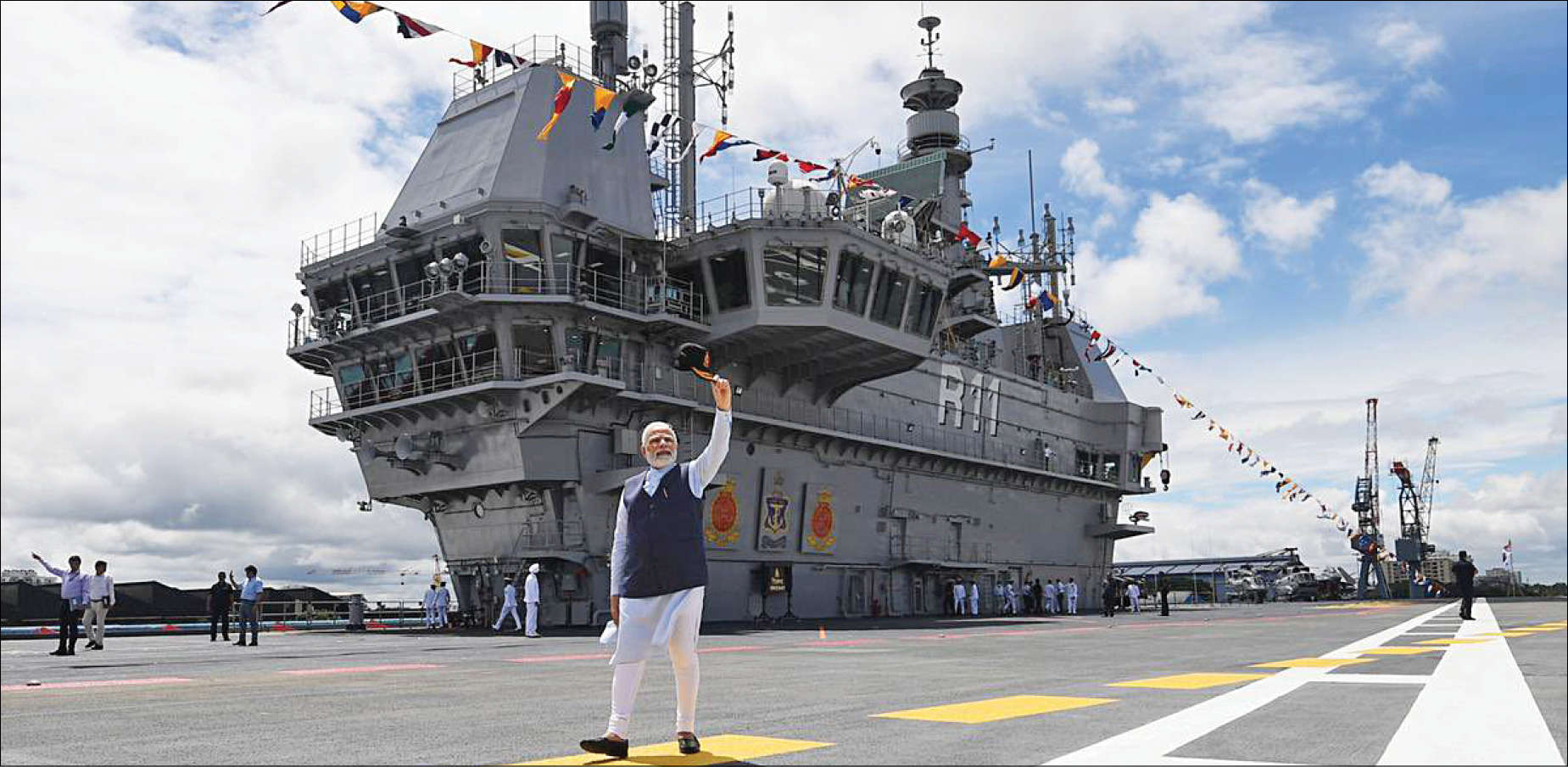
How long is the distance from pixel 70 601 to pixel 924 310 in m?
28.0

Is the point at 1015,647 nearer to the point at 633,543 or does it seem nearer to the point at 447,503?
the point at 633,543

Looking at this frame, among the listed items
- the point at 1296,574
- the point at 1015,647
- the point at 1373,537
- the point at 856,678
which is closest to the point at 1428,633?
the point at 1015,647

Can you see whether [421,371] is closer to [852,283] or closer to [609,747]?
[852,283]

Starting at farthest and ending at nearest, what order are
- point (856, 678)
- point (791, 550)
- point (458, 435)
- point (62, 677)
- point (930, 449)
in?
point (930, 449), point (791, 550), point (458, 435), point (62, 677), point (856, 678)

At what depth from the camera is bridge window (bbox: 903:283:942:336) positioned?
4075cm

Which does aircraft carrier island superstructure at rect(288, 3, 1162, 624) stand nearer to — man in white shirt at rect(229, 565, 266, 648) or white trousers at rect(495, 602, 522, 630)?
white trousers at rect(495, 602, 522, 630)

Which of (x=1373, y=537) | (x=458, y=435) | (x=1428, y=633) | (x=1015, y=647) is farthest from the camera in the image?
(x=1373, y=537)

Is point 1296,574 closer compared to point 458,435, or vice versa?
point 458,435

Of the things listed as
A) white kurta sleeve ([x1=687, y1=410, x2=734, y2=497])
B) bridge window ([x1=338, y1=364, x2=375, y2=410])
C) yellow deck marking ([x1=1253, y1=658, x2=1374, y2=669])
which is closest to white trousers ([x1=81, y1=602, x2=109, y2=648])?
bridge window ([x1=338, y1=364, x2=375, y2=410])

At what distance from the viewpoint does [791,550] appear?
1590 inches

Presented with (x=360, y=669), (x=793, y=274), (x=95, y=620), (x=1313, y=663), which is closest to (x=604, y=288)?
(x=793, y=274)

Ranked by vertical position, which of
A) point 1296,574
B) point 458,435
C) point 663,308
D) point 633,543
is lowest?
point 1296,574

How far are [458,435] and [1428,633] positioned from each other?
2649 centimetres

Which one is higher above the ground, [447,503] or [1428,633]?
[447,503]
